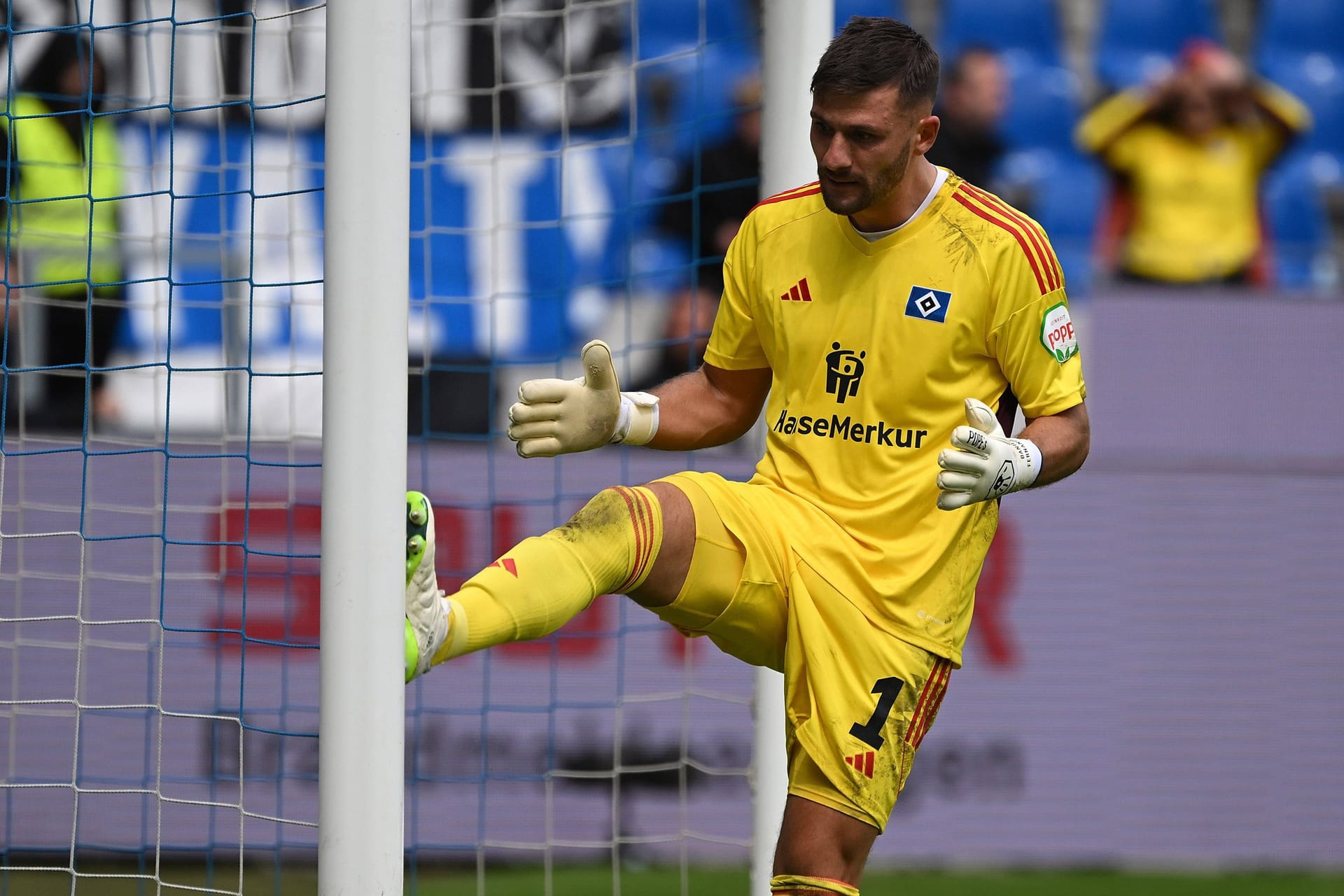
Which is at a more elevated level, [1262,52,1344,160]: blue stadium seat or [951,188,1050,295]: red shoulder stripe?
[1262,52,1344,160]: blue stadium seat

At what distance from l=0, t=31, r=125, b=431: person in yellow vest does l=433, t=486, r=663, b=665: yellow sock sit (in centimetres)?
287

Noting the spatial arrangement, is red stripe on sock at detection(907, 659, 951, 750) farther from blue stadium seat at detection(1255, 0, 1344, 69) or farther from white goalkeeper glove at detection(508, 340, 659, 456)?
blue stadium seat at detection(1255, 0, 1344, 69)

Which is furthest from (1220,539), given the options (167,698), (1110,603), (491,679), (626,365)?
(167,698)

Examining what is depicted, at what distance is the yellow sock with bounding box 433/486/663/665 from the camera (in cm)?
280

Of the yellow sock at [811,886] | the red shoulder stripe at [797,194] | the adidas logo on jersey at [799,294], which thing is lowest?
the yellow sock at [811,886]

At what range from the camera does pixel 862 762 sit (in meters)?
2.96

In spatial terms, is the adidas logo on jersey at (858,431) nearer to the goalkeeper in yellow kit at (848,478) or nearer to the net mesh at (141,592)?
the goalkeeper in yellow kit at (848,478)

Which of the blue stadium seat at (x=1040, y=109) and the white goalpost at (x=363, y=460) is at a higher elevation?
the blue stadium seat at (x=1040, y=109)

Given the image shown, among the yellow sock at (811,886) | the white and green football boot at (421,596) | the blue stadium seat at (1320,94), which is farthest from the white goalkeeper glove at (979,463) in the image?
the blue stadium seat at (1320,94)

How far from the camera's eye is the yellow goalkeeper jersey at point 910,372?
299 centimetres

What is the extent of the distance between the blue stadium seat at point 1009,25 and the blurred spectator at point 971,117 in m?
0.93

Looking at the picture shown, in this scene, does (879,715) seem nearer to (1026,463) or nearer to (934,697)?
(934,697)

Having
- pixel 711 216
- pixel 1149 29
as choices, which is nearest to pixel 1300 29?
pixel 1149 29

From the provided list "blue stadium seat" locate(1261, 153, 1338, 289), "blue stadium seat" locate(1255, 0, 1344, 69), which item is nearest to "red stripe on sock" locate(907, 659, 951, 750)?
"blue stadium seat" locate(1261, 153, 1338, 289)
